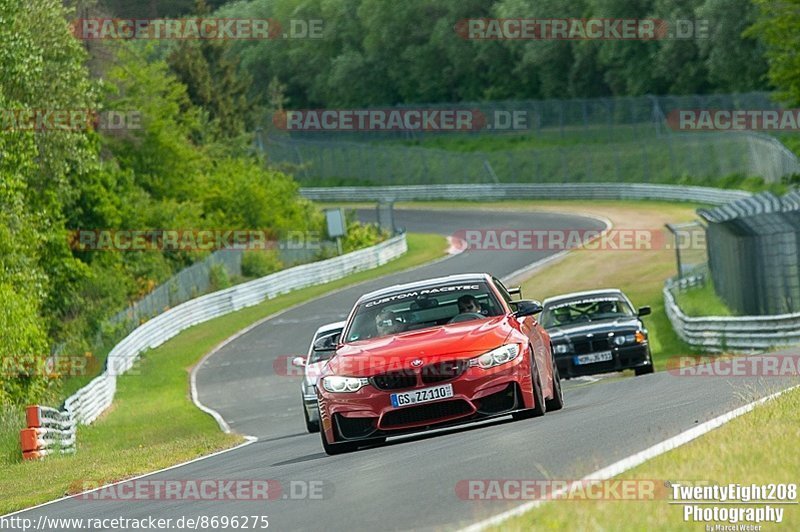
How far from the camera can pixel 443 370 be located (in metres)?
12.8

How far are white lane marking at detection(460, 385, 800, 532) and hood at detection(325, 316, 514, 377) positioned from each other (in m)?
2.25

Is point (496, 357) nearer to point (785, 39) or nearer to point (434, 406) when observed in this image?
point (434, 406)

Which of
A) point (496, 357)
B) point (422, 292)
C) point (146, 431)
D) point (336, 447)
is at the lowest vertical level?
point (146, 431)

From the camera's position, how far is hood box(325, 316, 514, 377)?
12.8m

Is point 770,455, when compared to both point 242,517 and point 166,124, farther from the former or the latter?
point 166,124

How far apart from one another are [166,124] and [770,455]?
56.8m

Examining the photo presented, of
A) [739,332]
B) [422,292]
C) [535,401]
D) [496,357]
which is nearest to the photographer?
[496,357]

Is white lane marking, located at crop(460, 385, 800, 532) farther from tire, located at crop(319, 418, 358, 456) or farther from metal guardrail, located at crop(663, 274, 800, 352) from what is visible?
metal guardrail, located at crop(663, 274, 800, 352)

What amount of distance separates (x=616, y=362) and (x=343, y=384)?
10387 mm

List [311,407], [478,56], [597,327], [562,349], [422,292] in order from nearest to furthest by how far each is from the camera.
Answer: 1. [422,292]
2. [311,407]
3. [597,327]
4. [562,349]
5. [478,56]

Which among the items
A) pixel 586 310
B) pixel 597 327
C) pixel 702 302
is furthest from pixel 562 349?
pixel 702 302

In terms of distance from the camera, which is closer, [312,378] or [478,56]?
[312,378]

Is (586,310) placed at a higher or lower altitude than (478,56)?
lower

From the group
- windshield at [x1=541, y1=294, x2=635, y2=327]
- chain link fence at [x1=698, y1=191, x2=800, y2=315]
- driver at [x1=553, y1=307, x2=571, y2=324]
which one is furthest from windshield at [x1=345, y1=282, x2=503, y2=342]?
chain link fence at [x1=698, y1=191, x2=800, y2=315]
